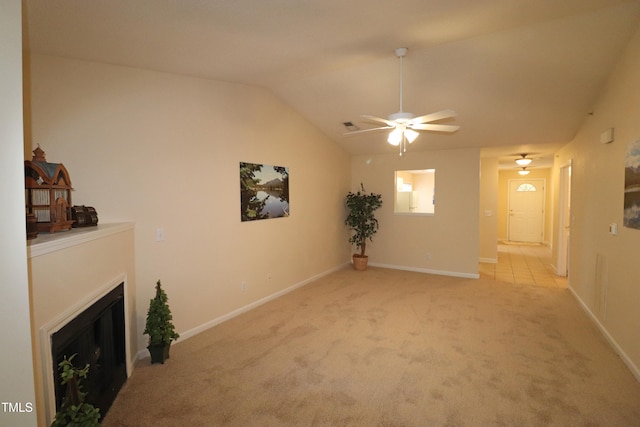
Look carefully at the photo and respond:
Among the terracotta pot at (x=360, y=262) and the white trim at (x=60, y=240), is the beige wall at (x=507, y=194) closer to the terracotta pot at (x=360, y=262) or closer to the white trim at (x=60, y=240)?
the terracotta pot at (x=360, y=262)

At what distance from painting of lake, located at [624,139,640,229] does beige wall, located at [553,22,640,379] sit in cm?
9

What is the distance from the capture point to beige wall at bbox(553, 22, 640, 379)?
8.97ft

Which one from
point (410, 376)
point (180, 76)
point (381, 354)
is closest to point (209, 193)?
point (180, 76)

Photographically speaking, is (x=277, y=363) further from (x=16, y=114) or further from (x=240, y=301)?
(x=16, y=114)

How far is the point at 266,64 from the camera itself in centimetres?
323

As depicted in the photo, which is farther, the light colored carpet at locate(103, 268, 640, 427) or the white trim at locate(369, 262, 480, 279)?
the white trim at locate(369, 262, 480, 279)

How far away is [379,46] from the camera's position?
9.81ft

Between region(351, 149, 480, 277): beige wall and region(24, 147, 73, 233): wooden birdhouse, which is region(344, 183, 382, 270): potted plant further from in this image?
region(24, 147, 73, 233): wooden birdhouse

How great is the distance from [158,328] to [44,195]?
56.0 inches

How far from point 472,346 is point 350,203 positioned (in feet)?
12.1

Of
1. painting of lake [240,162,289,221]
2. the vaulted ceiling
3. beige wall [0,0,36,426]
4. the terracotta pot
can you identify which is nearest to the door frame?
the vaulted ceiling

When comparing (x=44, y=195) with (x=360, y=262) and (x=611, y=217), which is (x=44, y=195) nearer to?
(x=611, y=217)

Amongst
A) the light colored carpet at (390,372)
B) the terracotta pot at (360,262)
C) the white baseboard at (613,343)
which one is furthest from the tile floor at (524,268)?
the terracotta pot at (360,262)

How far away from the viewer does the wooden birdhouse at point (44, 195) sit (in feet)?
6.32
